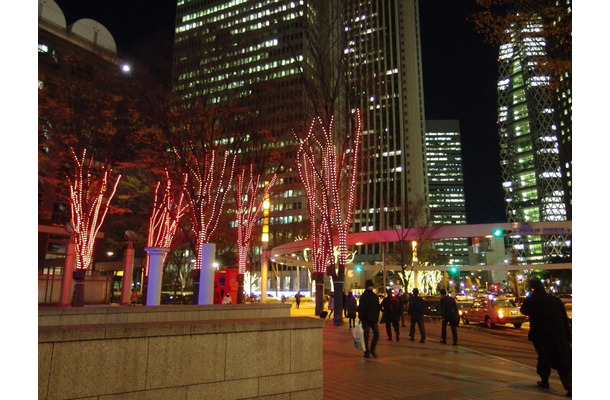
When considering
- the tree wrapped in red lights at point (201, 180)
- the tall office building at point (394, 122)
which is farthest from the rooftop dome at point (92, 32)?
the tall office building at point (394, 122)

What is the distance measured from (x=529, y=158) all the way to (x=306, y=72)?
491 feet

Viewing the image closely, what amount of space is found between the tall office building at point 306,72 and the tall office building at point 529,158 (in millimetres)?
34182

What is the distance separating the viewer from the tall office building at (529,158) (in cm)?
13688

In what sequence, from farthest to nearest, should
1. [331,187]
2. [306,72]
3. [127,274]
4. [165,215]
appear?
[127,274], [165,215], [306,72], [331,187]

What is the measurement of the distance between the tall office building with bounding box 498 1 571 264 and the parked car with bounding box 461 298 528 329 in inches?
4623

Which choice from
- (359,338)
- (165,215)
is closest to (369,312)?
(359,338)

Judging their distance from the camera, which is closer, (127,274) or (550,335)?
(550,335)

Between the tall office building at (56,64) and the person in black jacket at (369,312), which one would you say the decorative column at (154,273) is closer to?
the person in black jacket at (369,312)

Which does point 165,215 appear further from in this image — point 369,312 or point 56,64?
point 369,312

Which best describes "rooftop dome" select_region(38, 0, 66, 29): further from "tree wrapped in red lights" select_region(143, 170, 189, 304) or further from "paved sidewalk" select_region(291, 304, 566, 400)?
"paved sidewalk" select_region(291, 304, 566, 400)

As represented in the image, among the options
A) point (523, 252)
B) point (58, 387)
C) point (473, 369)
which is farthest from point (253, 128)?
point (523, 252)

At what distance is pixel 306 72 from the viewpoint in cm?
2069
